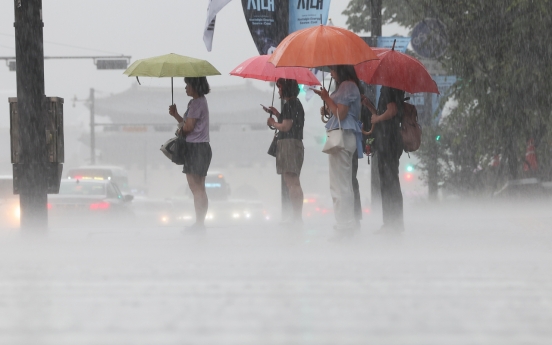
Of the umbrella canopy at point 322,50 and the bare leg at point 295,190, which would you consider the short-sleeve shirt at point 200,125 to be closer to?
the bare leg at point 295,190

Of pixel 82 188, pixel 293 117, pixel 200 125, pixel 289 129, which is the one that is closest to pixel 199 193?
pixel 200 125

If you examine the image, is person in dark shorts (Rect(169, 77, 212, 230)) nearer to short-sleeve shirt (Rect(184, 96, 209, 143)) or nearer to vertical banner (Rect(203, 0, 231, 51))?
short-sleeve shirt (Rect(184, 96, 209, 143))

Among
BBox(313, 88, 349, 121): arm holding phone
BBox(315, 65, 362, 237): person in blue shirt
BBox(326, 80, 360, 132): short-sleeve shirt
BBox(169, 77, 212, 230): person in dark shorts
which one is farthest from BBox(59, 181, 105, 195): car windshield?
BBox(313, 88, 349, 121): arm holding phone

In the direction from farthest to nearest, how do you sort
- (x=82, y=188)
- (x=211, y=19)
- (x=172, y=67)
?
(x=82, y=188), (x=211, y=19), (x=172, y=67)

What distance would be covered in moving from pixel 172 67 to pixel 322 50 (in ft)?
8.65

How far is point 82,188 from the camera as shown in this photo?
20.0 metres

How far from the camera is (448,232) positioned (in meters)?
10.9

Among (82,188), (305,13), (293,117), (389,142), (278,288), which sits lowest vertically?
(82,188)

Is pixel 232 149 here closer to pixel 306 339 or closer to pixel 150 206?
pixel 150 206

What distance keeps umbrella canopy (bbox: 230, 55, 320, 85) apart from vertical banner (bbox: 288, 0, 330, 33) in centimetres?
290

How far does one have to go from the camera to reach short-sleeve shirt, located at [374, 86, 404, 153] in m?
9.70

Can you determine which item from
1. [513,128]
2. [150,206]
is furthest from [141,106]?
[513,128]

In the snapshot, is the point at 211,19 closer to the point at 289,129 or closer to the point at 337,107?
the point at 289,129

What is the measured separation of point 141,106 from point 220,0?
6426 centimetres
